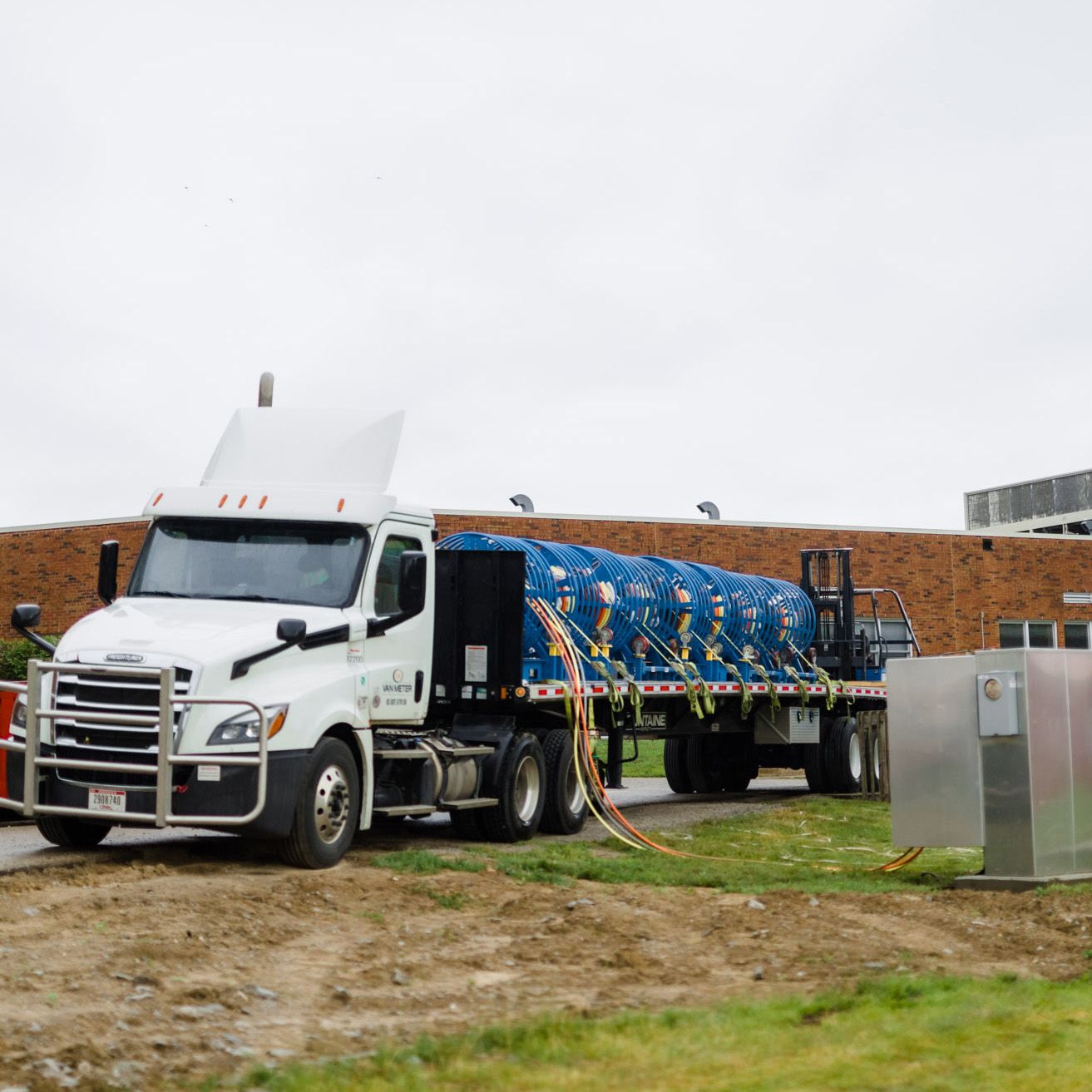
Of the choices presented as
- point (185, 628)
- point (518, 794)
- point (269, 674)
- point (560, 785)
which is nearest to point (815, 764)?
point (560, 785)

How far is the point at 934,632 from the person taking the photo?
3841cm

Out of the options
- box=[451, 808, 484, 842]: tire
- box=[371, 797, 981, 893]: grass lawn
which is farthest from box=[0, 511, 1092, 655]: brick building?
box=[451, 808, 484, 842]: tire

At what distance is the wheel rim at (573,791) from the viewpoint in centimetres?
1563

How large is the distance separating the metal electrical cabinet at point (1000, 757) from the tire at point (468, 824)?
14.5 ft

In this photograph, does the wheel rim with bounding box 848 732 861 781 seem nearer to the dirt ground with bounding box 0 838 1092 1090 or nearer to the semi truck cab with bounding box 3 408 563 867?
the semi truck cab with bounding box 3 408 563 867

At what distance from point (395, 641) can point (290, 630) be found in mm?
1736

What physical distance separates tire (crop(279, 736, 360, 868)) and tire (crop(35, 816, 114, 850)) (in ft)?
6.08

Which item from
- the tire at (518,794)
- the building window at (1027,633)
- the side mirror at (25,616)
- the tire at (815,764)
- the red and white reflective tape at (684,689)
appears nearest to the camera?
the side mirror at (25,616)

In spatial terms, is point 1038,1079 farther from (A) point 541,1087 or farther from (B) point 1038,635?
(B) point 1038,635

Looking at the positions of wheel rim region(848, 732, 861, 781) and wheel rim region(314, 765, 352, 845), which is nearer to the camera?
wheel rim region(314, 765, 352, 845)

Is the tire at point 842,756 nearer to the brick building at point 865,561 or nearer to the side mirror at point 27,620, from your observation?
the brick building at point 865,561

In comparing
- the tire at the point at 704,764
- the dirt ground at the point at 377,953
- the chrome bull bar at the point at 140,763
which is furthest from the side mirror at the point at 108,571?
the tire at the point at 704,764

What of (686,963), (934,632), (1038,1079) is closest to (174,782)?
(686,963)

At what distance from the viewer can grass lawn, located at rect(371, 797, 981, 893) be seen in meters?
11.4
